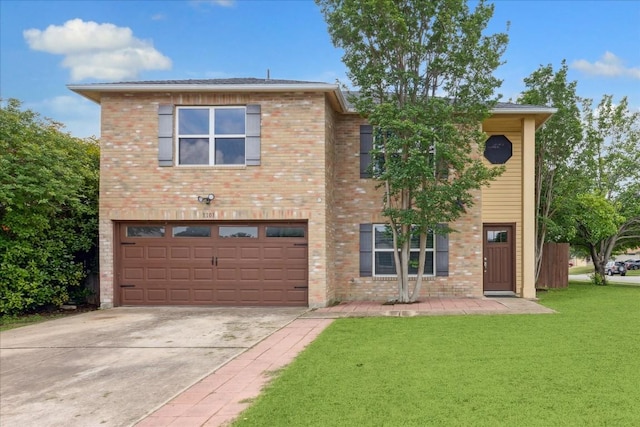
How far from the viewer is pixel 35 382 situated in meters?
A: 6.23

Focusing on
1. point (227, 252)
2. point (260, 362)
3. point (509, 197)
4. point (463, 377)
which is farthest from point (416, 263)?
point (463, 377)

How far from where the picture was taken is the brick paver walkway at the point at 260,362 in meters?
4.74

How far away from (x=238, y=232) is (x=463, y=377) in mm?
8158

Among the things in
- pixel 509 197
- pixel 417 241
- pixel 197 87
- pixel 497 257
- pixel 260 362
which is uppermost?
pixel 197 87

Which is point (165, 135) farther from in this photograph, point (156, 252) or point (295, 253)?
point (295, 253)

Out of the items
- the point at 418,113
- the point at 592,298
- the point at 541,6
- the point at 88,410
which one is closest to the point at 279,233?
the point at 418,113

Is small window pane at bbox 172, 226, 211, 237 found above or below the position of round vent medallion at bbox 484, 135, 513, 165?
below

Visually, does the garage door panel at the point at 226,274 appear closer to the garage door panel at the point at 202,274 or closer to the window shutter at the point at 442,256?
the garage door panel at the point at 202,274

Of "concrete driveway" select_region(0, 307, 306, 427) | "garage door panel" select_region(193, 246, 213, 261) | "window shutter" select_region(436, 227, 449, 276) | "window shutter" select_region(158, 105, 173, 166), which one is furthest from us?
"window shutter" select_region(436, 227, 449, 276)

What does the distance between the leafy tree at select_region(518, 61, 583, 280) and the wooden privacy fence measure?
1.14 m

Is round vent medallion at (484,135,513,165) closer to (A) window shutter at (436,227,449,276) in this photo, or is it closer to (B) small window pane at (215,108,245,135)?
(A) window shutter at (436,227,449,276)

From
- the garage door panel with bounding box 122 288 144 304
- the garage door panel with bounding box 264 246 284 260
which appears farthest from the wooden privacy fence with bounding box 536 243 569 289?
the garage door panel with bounding box 122 288 144 304

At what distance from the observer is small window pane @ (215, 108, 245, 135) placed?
41.1ft

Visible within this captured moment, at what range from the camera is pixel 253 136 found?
12.3 meters
